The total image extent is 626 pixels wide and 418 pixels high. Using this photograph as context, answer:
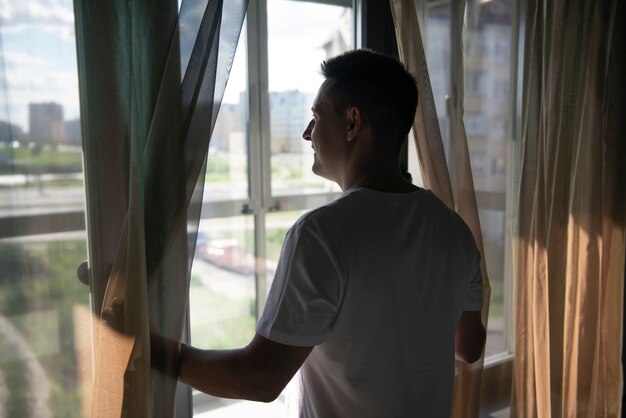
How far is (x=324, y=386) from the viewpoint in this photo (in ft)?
3.34

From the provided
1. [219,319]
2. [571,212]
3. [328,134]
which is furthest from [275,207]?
Answer: [328,134]

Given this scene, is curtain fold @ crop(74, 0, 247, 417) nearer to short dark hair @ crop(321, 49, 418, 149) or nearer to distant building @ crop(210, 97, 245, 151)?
short dark hair @ crop(321, 49, 418, 149)

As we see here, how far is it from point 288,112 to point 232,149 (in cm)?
25

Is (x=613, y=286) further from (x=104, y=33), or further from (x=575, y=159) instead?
(x=104, y=33)

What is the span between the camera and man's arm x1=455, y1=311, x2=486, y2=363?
1260 millimetres

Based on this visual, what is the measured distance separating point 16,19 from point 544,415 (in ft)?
5.55

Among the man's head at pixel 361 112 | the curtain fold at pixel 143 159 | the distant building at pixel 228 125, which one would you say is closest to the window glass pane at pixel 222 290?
the distant building at pixel 228 125

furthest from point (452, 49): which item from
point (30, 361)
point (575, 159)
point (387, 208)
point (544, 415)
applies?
point (30, 361)

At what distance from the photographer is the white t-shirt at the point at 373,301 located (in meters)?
0.91

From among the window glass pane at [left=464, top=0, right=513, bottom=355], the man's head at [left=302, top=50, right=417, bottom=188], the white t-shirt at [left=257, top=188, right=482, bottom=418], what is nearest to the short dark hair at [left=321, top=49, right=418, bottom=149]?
the man's head at [left=302, top=50, right=417, bottom=188]

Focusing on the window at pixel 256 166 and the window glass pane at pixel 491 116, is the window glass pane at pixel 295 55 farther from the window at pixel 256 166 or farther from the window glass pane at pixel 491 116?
the window glass pane at pixel 491 116

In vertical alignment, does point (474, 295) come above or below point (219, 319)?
above

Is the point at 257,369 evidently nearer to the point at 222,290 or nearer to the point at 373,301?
the point at 373,301

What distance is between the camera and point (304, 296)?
897 millimetres
